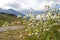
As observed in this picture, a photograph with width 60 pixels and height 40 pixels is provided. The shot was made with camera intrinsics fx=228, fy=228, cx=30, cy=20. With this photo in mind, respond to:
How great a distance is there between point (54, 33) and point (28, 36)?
94cm

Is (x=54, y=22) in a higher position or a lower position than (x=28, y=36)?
higher

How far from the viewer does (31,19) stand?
7863mm

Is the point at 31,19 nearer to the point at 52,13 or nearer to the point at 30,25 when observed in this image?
the point at 30,25

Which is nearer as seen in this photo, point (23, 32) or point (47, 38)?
point (47, 38)

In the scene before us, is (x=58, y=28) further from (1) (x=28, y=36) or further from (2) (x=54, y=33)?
(1) (x=28, y=36)

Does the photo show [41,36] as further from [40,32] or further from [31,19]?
[31,19]

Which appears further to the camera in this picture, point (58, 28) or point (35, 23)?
point (58, 28)

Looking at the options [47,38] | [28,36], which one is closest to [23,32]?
[28,36]

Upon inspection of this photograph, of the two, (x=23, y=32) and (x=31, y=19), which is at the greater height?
(x=31, y=19)

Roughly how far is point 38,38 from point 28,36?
0.45 meters

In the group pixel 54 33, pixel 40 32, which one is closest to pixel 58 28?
pixel 54 33

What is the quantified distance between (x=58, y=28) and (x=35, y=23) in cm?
113

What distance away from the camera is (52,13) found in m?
8.00

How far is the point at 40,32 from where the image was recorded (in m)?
7.83
